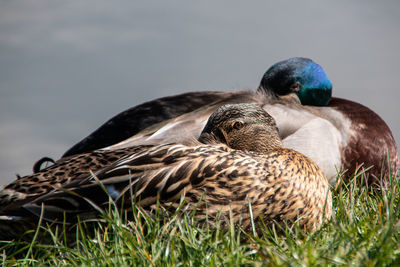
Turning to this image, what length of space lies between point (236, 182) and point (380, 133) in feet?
9.81

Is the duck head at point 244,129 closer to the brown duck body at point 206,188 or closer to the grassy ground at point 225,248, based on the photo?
the brown duck body at point 206,188

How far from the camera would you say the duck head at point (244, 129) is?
3.15m

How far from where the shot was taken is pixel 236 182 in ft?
8.21

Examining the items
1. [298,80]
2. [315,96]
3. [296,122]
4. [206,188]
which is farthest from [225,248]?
[315,96]

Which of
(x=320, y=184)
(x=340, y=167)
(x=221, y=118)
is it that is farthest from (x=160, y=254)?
(x=340, y=167)

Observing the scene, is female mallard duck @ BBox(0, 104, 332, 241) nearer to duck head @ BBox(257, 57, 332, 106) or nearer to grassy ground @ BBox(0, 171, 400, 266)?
grassy ground @ BBox(0, 171, 400, 266)

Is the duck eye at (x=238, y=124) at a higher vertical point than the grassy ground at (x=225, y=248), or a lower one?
higher

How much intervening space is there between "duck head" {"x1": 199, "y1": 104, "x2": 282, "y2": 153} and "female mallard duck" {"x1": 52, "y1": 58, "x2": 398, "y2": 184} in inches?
37.4

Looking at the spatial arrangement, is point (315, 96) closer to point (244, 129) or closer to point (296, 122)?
point (296, 122)

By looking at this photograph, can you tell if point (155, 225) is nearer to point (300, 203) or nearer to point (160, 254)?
point (160, 254)

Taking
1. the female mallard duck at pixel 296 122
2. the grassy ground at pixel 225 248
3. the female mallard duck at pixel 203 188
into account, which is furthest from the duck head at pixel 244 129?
the female mallard duck at pixel 296 122

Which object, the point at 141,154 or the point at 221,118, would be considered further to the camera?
the point at 221,118

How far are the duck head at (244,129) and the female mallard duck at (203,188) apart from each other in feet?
1.12

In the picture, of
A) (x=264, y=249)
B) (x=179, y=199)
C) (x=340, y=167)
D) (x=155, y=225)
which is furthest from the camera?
(x=340, y=167)
